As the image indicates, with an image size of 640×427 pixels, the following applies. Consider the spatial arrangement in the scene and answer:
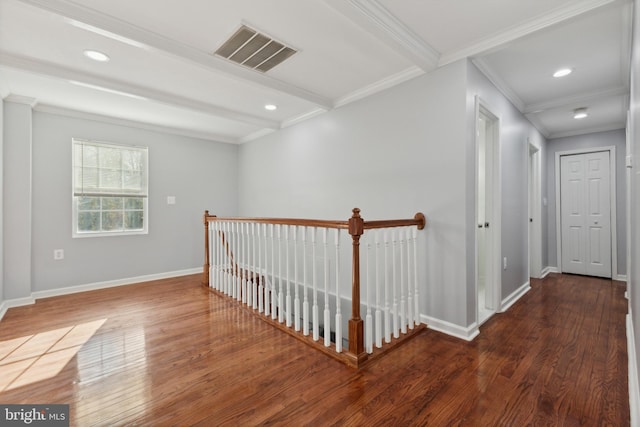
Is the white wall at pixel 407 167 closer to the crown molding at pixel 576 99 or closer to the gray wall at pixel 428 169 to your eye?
the gray wall at pixel 428 169

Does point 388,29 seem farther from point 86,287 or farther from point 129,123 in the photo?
point 86,287

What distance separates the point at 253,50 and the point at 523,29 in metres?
2.07

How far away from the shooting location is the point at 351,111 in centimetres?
337

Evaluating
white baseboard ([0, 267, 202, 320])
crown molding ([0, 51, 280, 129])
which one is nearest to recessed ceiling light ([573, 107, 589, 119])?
crown molding ([0, 51, 280, 129])

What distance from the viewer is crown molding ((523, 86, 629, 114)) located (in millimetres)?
3100

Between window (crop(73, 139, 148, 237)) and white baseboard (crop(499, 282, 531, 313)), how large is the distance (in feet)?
16.3

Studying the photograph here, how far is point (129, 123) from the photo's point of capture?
426 cm

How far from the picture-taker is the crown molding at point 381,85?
8.87 ft

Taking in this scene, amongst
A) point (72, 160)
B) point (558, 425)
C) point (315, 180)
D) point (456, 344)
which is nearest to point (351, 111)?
point (315, 180)

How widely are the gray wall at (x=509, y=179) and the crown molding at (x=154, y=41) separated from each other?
188cm

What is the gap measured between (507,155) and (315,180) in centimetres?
227

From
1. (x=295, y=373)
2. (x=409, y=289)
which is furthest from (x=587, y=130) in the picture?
(x=295, y=373)

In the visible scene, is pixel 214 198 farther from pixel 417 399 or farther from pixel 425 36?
pixel 417 399

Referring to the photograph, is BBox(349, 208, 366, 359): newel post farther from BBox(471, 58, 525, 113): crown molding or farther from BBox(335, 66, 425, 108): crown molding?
BBox(471, 58, 525, 113): crown molding
